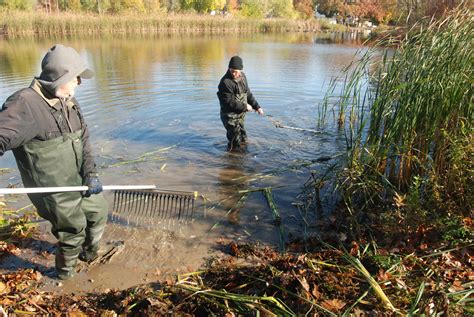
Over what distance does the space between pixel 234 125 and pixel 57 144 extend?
13.6ft

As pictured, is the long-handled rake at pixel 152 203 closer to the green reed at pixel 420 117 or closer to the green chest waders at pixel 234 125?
the green reed at pixel 420 117

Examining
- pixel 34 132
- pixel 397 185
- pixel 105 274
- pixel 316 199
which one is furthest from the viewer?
pixel 316 199

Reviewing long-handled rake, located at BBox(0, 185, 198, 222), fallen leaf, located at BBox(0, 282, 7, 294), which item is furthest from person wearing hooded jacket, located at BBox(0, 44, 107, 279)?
long-handled rake, located at BBox(0, 185, 198, 222)

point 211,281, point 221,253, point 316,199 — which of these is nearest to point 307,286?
point 211,281

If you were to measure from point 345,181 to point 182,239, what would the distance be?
2096mm

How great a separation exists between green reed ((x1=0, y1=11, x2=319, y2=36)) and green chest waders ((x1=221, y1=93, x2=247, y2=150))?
91.7ft

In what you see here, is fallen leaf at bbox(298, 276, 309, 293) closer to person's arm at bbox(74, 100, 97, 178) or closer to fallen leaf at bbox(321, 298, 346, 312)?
fallen leaf at bbox(321, 298, 346, 312)

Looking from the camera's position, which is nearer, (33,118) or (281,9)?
(33,118)

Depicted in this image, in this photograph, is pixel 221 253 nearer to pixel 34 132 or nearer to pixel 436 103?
pixel 34 132

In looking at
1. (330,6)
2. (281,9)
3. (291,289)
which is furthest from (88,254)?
(330,6)

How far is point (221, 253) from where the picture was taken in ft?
13.6

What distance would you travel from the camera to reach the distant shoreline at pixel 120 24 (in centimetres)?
2852

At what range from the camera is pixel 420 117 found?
4305 mm

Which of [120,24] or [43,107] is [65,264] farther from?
[120,24]
